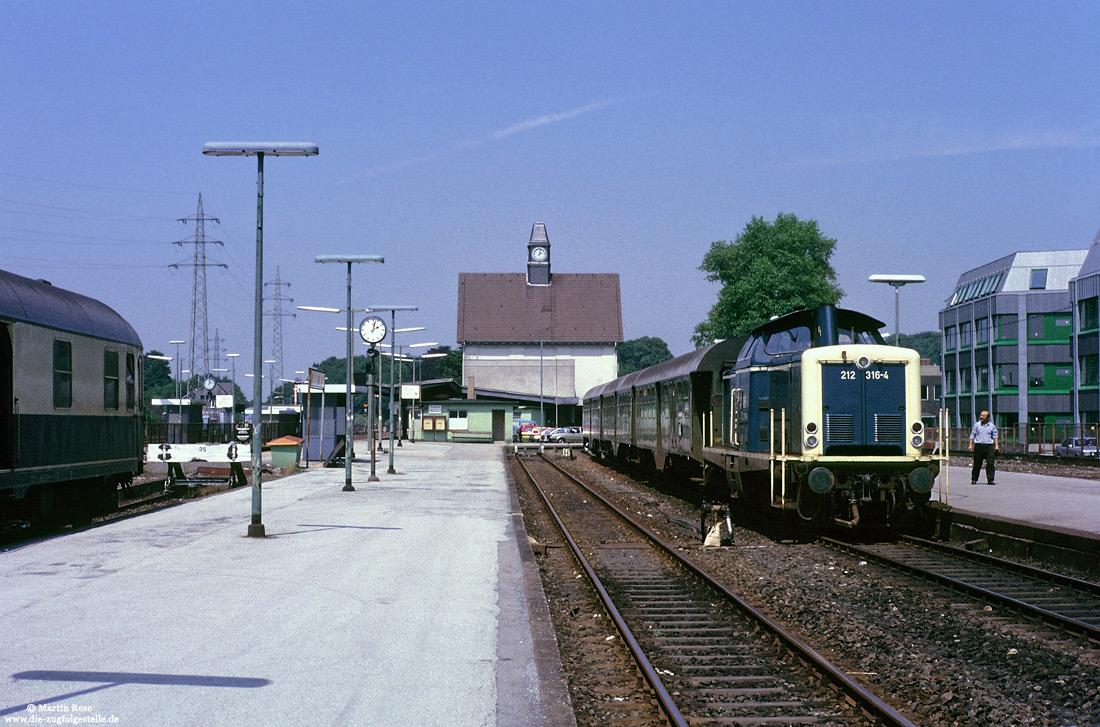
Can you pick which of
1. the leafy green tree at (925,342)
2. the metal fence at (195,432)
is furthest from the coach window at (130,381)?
the leafy green tree at (925,342)

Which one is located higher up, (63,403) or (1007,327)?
(1007,327)

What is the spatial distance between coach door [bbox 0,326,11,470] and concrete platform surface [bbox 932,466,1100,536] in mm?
12605

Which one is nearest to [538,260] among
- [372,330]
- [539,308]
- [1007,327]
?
[539,308]

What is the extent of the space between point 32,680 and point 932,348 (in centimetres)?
17562

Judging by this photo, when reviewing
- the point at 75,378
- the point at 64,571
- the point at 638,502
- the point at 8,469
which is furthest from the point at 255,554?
the point at 638,502

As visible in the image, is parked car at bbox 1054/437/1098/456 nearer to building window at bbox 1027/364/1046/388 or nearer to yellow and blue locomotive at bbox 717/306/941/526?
building window at bbox 1027/364/1046/388

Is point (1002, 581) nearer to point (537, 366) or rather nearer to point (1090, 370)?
point (1090, 370)

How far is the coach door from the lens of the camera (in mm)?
13305

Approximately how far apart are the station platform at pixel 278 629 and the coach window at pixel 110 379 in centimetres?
243

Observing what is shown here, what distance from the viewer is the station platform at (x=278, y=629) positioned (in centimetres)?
596

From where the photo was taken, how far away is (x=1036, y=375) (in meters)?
68.9

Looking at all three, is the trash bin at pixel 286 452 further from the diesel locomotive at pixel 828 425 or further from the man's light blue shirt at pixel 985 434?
the man's light blue shirt at pixel 985 434

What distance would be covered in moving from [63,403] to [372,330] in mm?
13329

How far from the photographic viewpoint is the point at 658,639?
8664mm
